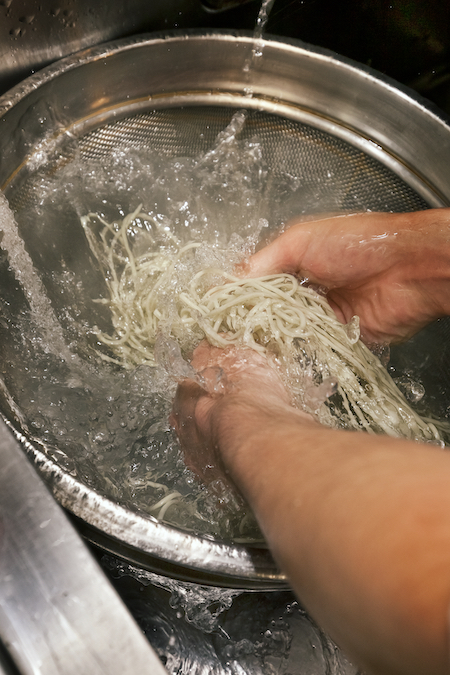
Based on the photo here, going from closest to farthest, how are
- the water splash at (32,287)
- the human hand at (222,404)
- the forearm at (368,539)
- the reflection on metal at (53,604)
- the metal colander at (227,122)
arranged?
the forearm at (368,539), the reflection on metal at (53,604), the human hand at (222,404), the water splash at (32,287), the metal colander at (227,122)

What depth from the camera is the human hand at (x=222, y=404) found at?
63cm

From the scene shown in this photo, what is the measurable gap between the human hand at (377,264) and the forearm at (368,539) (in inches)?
24.7

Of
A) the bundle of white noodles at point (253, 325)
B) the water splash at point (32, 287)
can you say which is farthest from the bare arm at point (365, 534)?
the water splash at point (32, 287)

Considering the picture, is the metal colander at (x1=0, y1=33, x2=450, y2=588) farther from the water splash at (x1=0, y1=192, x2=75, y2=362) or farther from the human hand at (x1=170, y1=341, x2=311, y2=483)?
the human hand at (x1=170, y1=341, x2=311, y2=483)

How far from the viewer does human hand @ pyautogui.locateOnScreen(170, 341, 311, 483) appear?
63 centimetres

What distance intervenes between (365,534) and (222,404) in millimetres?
406

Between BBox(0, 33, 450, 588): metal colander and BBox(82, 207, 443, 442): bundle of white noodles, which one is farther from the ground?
BBox(0, 33, 450, 588): metal colander

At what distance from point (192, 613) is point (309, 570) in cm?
60

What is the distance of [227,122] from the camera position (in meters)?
1.26

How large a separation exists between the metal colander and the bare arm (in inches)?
23.5

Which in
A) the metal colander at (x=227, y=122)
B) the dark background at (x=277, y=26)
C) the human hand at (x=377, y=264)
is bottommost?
the human hand at (x=377, y=264)

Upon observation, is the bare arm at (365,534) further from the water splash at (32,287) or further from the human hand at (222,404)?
the water splash at (32,287)

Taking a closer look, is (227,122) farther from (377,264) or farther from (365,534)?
(365,534)

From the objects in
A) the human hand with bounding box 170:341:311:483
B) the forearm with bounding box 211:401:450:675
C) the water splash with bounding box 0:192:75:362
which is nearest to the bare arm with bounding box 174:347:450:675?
the forearm with bounding box 211:401:450:675
